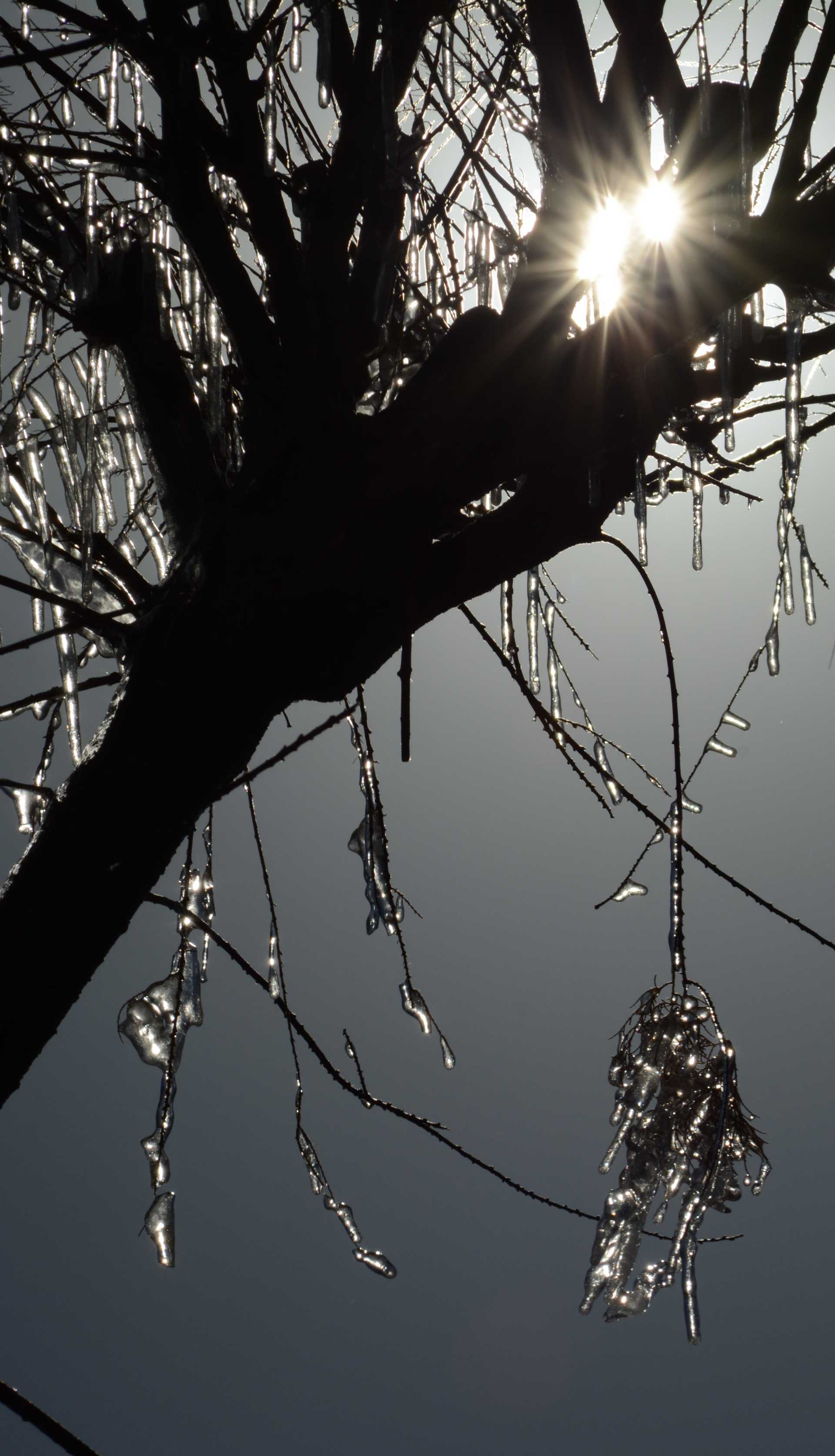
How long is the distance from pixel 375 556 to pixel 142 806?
0.51 m

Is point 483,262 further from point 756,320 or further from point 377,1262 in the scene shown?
point 377,1262

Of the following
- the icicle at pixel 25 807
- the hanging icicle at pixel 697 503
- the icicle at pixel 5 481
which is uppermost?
the hanging icicle at pixel 697 503

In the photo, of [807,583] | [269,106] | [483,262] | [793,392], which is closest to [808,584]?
[807,583]

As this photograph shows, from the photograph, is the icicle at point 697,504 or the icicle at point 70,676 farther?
the icicle at point 697,504

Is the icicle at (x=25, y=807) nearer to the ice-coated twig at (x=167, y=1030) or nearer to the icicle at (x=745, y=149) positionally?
the ice-coated twig at (x=167, y=1030)

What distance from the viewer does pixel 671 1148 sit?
1619 mm

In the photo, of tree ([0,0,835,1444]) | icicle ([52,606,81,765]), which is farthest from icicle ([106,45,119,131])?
icicle ([52,606,81,765])

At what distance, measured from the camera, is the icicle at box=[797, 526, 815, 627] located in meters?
1.87

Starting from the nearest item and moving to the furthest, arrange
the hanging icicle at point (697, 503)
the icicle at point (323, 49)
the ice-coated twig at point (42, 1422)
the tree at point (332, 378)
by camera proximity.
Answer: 1. the ice-coated twig at point (42, 1422)
2. the tree at point (332, 378)
3. the icicle at point (323, 49)
4. the hanging icicle at point (697, 503)

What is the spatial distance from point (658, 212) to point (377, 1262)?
205cm

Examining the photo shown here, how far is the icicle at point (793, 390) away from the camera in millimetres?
1474

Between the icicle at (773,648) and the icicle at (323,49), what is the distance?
4.67 feet

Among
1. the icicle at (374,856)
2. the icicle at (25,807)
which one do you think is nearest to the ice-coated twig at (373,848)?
the icicle at (374,856)

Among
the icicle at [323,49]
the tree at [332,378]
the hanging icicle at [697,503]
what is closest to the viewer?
the tree at [332,378]
